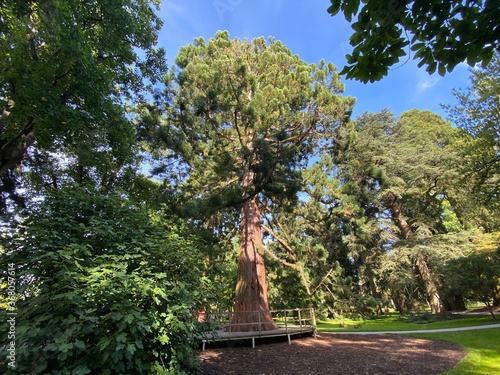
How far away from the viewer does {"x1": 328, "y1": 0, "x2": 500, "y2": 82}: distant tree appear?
1.75 meters

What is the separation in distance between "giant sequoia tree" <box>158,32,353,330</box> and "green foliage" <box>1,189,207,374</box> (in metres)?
3.74

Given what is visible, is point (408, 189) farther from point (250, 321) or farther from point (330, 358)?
point (330, 358)

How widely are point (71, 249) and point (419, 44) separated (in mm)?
3839

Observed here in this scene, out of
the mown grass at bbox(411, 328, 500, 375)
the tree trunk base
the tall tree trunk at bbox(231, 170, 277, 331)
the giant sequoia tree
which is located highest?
the giant sequoia tree

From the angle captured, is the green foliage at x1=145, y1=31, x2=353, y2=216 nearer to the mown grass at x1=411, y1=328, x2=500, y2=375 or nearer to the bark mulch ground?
the bark mulch ground

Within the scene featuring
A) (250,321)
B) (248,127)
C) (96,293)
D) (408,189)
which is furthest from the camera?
(408,189)

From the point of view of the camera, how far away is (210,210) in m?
7.53

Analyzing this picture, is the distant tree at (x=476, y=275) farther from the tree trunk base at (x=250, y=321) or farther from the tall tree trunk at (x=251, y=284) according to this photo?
the tree trunk base at (x=250, y=321)

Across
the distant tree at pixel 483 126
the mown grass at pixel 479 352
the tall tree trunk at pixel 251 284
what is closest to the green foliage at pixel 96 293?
the tall tree trunk at pixel 251 284

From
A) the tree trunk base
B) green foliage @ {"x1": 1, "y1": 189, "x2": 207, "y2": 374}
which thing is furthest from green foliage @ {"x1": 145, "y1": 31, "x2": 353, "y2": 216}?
the tree trunk base

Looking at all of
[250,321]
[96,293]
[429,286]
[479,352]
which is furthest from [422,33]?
[429,286]

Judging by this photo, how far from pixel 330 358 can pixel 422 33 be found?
800 cm

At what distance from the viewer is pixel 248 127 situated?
9.05 metres

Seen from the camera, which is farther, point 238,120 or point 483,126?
point 483,126
